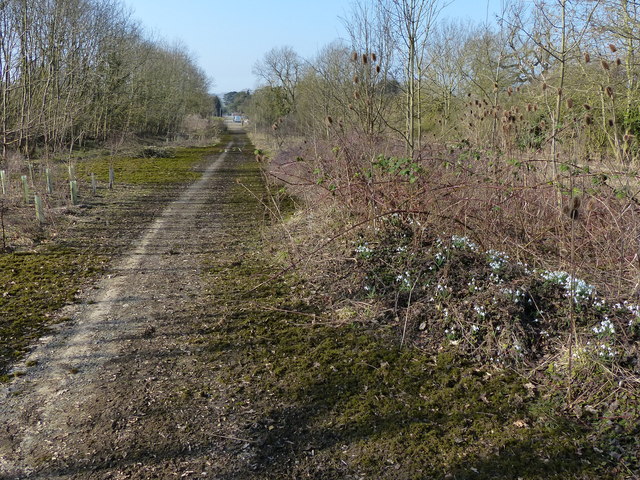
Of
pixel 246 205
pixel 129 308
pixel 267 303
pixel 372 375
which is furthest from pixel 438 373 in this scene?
pixel 246 205

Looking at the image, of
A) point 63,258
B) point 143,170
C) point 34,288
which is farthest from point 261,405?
point 143,170

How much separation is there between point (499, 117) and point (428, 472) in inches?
201

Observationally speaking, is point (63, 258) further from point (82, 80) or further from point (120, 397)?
point (82, 80)

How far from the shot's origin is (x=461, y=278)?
197 inches

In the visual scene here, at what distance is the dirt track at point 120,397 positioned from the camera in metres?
3.08

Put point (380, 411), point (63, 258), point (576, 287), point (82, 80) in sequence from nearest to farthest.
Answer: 1. point (380, 411)
2. point (576, 287)
3. point (63, 258)
4. point (82, 80)

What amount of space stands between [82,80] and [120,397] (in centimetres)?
2030

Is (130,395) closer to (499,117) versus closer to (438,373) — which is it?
(438,373)

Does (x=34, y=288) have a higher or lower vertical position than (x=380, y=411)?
higher

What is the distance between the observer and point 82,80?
20.9 meters

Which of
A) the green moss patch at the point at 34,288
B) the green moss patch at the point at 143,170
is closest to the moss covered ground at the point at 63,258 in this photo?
the green moss patch at the point at 34,288

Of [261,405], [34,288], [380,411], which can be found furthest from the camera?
[34,288]

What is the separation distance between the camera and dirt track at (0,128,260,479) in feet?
10.1

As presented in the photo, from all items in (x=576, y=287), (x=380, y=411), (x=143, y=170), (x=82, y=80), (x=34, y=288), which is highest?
(x=82, y=80)
